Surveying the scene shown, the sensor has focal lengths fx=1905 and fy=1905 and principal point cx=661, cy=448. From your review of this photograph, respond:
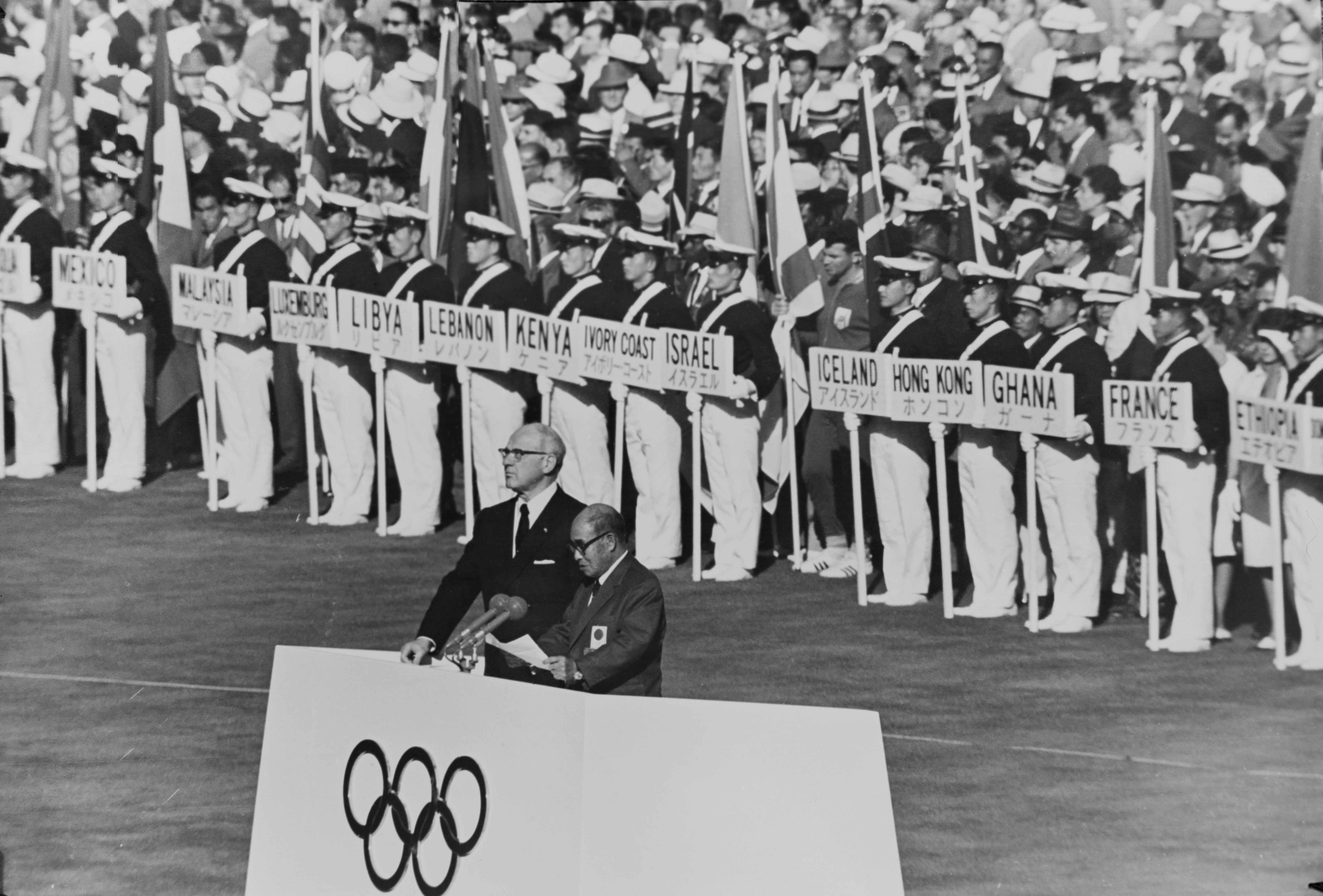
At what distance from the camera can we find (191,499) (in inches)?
291

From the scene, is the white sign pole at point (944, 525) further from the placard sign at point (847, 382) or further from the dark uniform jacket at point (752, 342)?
the dark uniform jacket at point (752, 342)

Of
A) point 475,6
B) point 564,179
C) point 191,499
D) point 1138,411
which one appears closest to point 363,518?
point 191,499

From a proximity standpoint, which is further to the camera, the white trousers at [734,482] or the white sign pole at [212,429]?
the white sign pole at [212,429]

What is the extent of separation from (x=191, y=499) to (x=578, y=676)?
8.56 ft

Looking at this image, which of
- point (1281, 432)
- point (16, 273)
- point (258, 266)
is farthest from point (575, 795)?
point (16, 273)

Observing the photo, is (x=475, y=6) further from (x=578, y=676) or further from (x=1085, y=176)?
(x=578, y=676)

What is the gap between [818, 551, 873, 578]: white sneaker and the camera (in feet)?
23.0

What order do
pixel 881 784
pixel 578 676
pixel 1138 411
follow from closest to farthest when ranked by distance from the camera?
pixel 881 784 → pixel 578 676 → pixel 1138 411

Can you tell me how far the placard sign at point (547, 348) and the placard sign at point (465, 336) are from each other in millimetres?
46

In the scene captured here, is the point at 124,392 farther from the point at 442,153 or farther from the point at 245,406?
the point at 442,153

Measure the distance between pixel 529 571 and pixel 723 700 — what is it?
1145mm

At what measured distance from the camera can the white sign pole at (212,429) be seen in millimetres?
7410

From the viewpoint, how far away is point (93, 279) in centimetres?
739

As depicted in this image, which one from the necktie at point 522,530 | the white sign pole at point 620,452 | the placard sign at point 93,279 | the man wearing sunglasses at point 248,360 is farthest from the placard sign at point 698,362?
the placard sign at point 93,279
